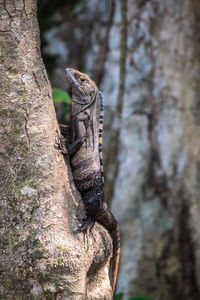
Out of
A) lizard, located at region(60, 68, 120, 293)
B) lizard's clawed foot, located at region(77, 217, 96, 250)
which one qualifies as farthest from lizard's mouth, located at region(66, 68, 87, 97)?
lizard's clawed foot, located at region(77, 217, 96, 250)

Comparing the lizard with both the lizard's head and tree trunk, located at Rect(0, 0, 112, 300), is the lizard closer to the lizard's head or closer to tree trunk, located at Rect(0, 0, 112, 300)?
the lizard's head

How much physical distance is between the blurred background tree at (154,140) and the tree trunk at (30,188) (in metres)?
3.39

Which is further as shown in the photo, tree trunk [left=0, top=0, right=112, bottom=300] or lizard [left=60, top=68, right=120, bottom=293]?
lizard [left=60, top=68, right=120, bottom=293]

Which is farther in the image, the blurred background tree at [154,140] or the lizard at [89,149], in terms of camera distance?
the blurred background tree at [154,140]

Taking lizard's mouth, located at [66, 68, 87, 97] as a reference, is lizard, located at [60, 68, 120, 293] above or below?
below

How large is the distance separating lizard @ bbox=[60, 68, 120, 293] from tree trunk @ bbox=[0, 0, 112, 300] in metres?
0.43

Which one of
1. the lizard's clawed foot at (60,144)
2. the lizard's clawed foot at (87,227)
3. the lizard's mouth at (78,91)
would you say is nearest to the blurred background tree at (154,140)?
the lizard's mouth at (78,91)

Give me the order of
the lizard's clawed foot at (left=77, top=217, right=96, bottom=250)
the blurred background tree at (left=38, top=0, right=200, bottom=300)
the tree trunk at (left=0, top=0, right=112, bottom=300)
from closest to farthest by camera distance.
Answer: the tree trunk at (left=0, top=0, right=112, bottom=300), the lizard's clawed foot at (left=77, top=217, right=96, bottom=250), the blurred background tree at (left=38, top=0, right=200, bottom=300)

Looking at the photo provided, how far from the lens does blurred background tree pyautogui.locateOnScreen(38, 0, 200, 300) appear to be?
618 centimetres

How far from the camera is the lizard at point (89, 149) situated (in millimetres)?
3266

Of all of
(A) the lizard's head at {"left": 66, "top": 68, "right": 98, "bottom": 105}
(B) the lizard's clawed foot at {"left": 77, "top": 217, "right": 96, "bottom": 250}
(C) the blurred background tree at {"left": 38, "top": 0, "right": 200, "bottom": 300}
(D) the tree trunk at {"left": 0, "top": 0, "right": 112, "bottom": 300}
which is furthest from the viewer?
(C) the blurred background tree at {"left": 38, "top": 0, "right": 200, "bottom": 300}

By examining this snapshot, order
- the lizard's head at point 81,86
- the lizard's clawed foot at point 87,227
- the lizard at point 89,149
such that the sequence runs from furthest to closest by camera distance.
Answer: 1. the lizard's head at point 81,86
2. the lizard at point 89,149
3. the lizard's clawed foot at point 87,227

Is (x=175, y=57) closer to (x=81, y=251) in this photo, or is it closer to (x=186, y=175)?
(x=186, y=175)

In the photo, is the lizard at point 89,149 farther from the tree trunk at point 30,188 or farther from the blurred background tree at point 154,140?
the blurred background tree at point 154,140
